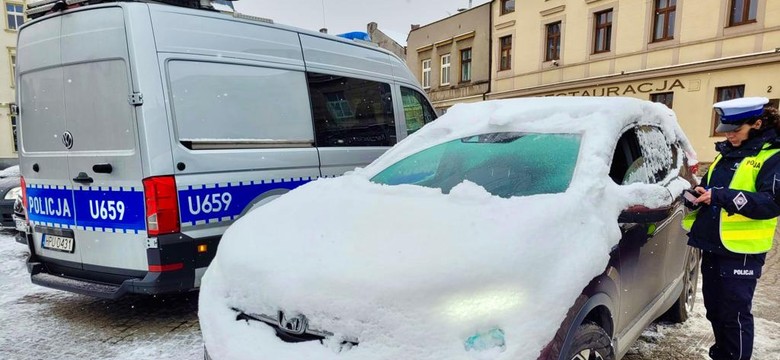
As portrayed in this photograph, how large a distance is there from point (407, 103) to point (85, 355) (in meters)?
4.14

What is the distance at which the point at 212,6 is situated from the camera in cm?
399

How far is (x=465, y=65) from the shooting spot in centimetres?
2241

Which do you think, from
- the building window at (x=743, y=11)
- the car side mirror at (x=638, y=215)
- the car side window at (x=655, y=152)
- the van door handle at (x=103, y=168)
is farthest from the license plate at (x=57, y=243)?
the building window at (x=743, y=11)

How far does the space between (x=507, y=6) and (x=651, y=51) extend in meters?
6.77

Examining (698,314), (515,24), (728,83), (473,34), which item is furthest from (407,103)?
(473,34)

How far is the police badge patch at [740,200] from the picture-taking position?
246 centimetres

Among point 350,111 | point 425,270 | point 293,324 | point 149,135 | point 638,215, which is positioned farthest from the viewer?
point 350,111

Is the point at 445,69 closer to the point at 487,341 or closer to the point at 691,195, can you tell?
the point at 691,195

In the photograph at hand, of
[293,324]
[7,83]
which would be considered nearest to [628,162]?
[293,324]

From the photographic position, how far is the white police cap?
8.47 ft

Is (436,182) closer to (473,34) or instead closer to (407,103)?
(407,103)

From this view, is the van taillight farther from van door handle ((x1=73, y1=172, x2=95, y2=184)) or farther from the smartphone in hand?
the smartphone in hand

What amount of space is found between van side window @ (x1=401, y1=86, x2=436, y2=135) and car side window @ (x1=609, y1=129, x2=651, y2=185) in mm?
3282

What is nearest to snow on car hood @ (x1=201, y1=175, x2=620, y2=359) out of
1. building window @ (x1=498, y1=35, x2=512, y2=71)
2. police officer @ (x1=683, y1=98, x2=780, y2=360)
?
police officer @ (x1=683, y1=98, x2=780, y2=360)
